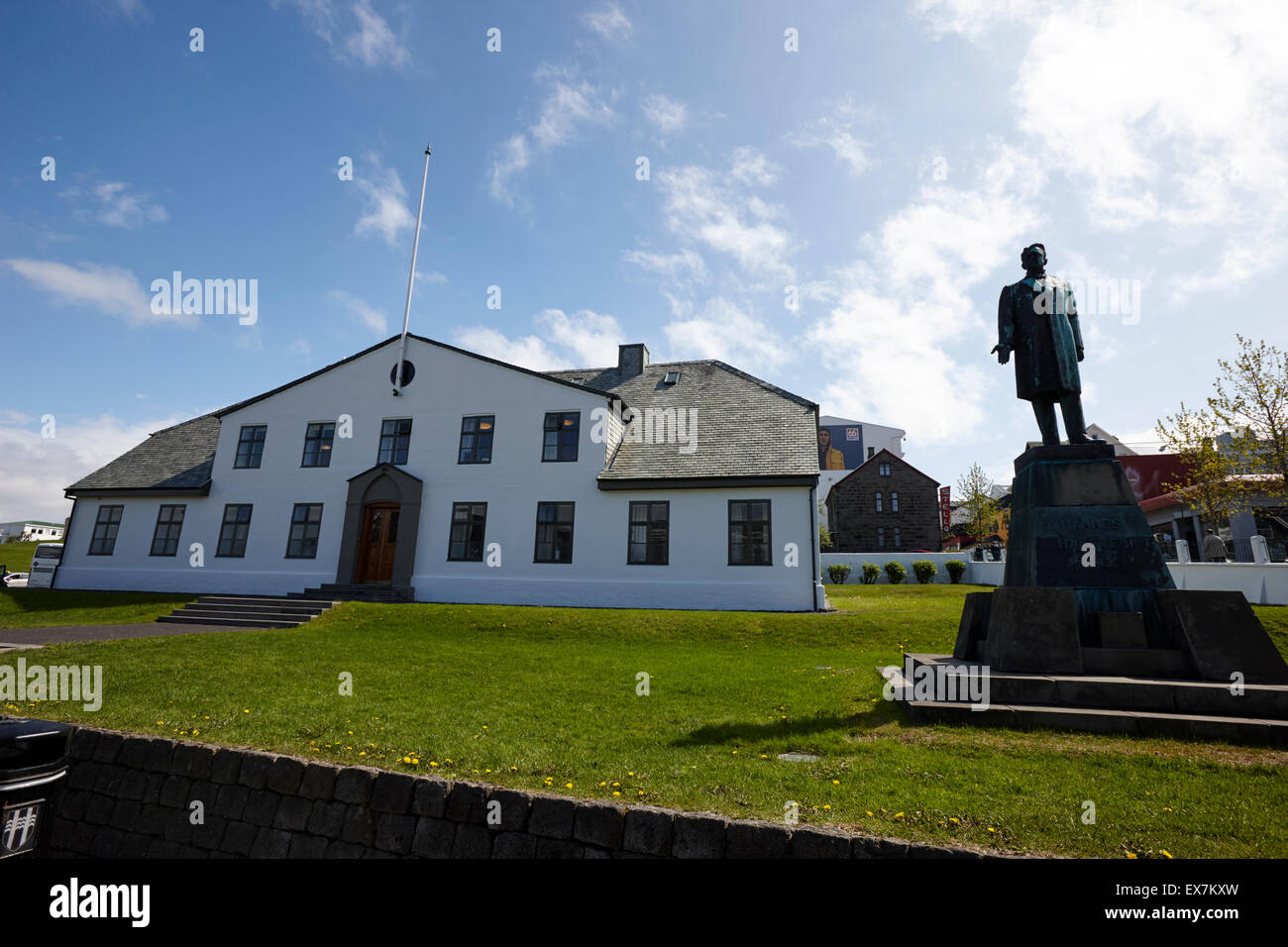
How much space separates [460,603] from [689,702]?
13.4 meters

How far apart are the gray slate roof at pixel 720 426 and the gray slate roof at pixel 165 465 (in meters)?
16.1

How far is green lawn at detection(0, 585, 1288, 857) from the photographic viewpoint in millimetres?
4086

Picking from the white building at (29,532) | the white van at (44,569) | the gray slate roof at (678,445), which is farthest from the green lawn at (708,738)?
the white building at (29,532)

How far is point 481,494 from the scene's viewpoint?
67.5ft

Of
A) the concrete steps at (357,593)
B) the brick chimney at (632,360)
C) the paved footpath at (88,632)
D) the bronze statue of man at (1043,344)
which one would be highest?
the brick chimney at (632,360)

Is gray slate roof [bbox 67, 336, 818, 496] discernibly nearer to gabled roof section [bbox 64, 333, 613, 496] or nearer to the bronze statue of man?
gabled roof section [bbox 64, 333, 613, 496]

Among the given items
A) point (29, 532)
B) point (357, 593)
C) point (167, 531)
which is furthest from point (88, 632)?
point (29, 532)

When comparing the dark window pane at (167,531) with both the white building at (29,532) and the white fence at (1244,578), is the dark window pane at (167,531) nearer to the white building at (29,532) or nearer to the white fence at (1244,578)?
the white fence at (1244,578)

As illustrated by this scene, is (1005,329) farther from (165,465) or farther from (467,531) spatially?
(165,465)

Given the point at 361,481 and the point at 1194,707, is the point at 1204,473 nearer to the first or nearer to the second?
the point at 1194,707

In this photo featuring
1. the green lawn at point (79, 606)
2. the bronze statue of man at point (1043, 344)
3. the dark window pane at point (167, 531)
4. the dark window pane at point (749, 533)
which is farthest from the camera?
the dark window pane at point (167, 531)

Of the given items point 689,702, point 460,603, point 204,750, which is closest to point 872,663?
point 689,702

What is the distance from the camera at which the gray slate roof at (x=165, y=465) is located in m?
23.8
